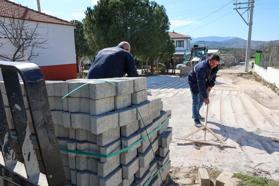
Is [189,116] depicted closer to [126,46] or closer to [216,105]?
[216,105]

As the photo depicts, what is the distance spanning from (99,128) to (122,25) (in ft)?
65.8

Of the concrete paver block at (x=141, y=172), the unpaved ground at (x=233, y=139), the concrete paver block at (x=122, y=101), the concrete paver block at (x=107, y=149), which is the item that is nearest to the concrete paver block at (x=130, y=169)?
the concrete paver block at (x=141, y=172)

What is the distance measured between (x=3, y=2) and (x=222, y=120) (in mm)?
14380

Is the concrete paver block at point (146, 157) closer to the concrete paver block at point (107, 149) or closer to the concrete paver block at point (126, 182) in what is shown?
the concrete paver block at point (126, 182)

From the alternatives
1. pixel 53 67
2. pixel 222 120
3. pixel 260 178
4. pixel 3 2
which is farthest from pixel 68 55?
pixel 260 178

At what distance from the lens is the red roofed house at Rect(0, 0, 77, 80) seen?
15438 mm

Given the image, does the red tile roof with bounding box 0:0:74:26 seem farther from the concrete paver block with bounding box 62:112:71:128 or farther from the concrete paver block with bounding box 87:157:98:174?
the concrete paver block with bounding box 87:157:98:174

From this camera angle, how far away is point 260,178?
13.5ft

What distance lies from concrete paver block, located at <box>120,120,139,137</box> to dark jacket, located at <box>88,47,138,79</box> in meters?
1.22

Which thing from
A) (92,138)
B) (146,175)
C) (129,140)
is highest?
(92,138)

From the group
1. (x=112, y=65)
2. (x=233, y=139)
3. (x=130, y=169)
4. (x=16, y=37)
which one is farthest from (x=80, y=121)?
(x=16, y=37)

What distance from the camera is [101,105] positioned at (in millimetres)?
2488

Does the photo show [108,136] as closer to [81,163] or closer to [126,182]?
[81,163]

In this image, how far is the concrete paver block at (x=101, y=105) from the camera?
2434mm
